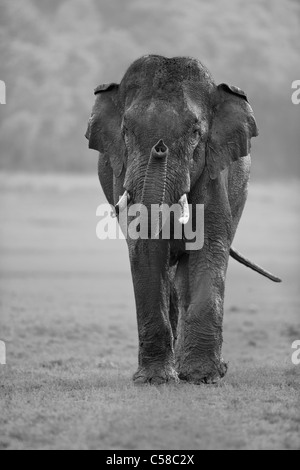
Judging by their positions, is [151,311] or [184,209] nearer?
[184,209]

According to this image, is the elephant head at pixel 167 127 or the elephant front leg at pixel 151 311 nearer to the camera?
the elephant head at pixel 167 127

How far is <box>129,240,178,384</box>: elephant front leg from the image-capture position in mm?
13430

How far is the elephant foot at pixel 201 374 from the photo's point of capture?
44.0ft

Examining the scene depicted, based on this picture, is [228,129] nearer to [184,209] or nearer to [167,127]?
[167,127]

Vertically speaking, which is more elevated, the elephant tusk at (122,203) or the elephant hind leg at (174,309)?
the elephant tusk at (122,203)

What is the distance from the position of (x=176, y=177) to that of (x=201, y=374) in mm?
2291

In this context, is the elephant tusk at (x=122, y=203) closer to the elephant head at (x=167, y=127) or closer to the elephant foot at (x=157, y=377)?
the elephant head at (x=167, y=127)

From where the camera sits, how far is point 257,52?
140 metres

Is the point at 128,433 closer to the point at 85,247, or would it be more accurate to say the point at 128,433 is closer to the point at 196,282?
the point at 196,282

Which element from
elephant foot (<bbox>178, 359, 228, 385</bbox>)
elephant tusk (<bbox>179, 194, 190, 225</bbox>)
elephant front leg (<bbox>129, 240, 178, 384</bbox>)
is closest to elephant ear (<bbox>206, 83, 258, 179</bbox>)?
elephant tusk (<bbox>179, 194, 190, 225</bbox>)

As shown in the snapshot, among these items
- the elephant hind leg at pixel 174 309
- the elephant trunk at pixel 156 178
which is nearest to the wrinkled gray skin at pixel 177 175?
the elephant trunk at pixel 156 178

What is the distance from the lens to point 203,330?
13516 millimetres

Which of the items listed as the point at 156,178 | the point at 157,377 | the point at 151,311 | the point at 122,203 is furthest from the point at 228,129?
the point at 157,377
